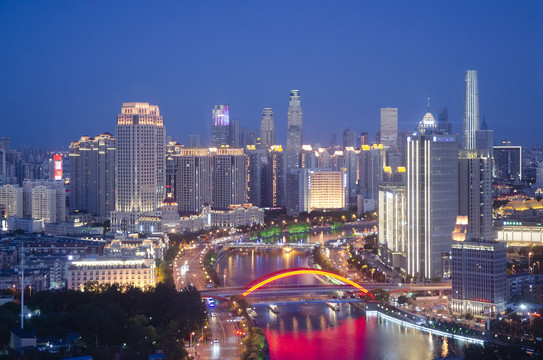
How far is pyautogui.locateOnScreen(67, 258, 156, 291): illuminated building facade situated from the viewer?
42.0ft

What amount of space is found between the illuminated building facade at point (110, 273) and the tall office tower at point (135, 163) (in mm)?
6942

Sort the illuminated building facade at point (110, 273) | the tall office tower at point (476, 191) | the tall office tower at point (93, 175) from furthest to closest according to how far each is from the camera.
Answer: the tall office tower at point (93, 175)
the tall office tower at point (476, 191)
the illuminated building facade at point (110, 273)

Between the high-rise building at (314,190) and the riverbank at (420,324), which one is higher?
the high-rise building at (314,190)

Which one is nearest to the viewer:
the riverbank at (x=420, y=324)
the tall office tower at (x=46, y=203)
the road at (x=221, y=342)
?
the road at (x=221, y=342)

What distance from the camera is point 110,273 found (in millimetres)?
13008

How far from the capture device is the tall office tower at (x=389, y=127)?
1469 inches

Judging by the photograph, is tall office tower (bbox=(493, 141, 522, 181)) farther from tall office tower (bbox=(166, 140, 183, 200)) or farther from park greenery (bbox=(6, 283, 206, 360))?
park greenery (bbox=(6, 283, 206, 360))

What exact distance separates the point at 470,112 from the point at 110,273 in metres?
16.7

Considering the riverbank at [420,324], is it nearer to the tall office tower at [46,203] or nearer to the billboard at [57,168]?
the tall office tower at [46,203]

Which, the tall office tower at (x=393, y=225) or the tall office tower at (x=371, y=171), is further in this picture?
the tall office tower at (x=371, y=171)

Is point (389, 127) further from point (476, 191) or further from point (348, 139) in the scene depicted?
point (476, 191)

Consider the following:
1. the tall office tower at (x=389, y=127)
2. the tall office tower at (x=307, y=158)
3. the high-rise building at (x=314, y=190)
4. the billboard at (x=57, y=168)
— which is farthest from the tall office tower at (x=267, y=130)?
the billboard at (x=57, y=168)

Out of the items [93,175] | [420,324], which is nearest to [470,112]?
[93,175]

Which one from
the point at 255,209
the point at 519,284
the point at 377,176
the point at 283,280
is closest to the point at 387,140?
the point at 377,176
